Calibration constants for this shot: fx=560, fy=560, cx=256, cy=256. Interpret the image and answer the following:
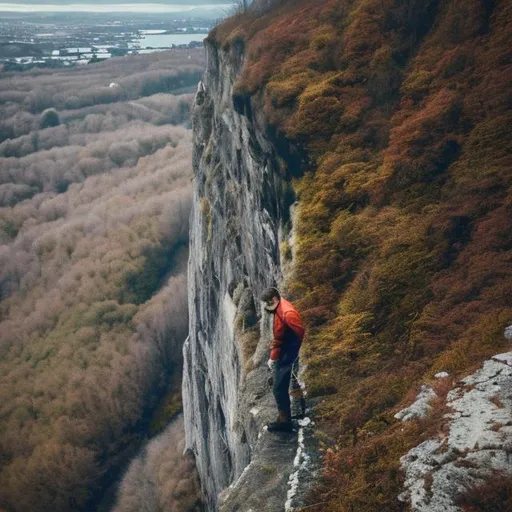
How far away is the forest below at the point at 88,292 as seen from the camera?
5638 cm

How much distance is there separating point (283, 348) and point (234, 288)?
14.2m

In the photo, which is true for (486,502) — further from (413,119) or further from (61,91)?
(61,91)

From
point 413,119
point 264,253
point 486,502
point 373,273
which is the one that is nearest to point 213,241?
point 264,253

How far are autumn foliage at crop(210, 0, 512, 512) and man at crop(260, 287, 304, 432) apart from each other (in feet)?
2.70

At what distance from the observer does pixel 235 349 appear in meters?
19.6

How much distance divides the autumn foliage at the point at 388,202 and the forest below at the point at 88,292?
33229 mm

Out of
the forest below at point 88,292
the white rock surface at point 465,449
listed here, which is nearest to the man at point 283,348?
the white rock surface at point 465,449

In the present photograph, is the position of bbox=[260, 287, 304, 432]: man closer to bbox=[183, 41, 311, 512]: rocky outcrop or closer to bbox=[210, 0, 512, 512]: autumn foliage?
bbox=[183, 41, 311, 512]: rocky outcrop

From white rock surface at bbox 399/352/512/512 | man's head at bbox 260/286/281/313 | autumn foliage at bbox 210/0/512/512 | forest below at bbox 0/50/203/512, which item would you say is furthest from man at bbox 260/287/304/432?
forest below at bbox 0/50/203/512

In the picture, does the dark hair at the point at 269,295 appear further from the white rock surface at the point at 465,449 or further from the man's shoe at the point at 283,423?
the white rock surface at the point at 465,449

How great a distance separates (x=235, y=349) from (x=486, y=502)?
1293cm

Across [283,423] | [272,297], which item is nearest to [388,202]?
[272,297]

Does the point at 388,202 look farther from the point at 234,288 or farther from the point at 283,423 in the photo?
the point at 234,288

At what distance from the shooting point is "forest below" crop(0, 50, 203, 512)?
56.4 meters
